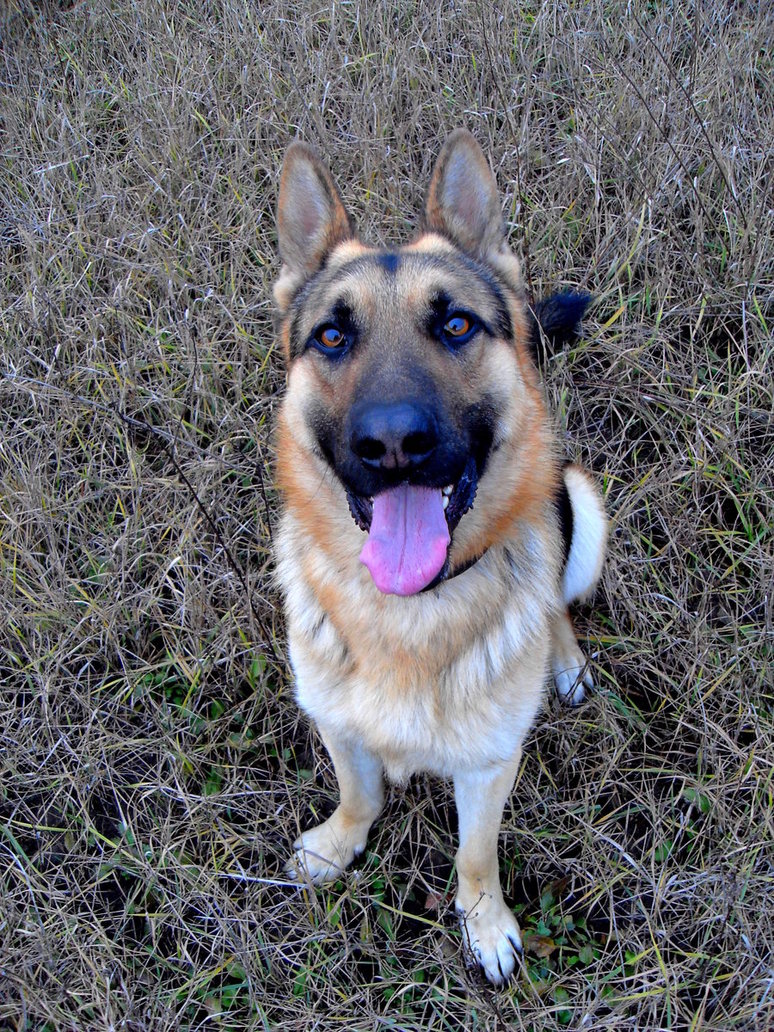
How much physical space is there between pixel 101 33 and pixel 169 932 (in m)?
5.57

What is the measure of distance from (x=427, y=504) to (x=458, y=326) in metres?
0.60

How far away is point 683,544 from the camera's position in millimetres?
3346

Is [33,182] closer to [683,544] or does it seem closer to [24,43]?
[24,43]

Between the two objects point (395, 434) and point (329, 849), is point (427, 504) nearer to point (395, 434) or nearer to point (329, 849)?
point (395, 434)

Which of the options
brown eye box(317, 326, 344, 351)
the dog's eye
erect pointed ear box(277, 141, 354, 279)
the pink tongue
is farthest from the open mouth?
erect pointed ear box(277, 141, 354, 279)

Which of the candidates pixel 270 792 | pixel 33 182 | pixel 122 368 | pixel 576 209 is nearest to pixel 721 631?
pixel 270 792

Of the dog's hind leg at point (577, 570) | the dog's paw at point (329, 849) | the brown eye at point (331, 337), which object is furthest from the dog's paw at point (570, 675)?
the brown eye at point (331, 337)

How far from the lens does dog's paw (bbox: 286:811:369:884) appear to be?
2.89 metres

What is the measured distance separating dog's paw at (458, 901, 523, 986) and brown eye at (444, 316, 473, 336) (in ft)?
6.66

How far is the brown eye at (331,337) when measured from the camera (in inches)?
93.3

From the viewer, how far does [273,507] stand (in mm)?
3568

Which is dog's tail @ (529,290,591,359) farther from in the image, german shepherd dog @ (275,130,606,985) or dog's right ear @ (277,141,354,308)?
dog's right ear @ (277,141,354,308)

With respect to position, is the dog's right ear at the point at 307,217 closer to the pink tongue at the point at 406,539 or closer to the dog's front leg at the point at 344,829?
the pink tongue at the point at 406,539

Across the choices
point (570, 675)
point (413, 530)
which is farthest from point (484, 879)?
point (413, 530)
